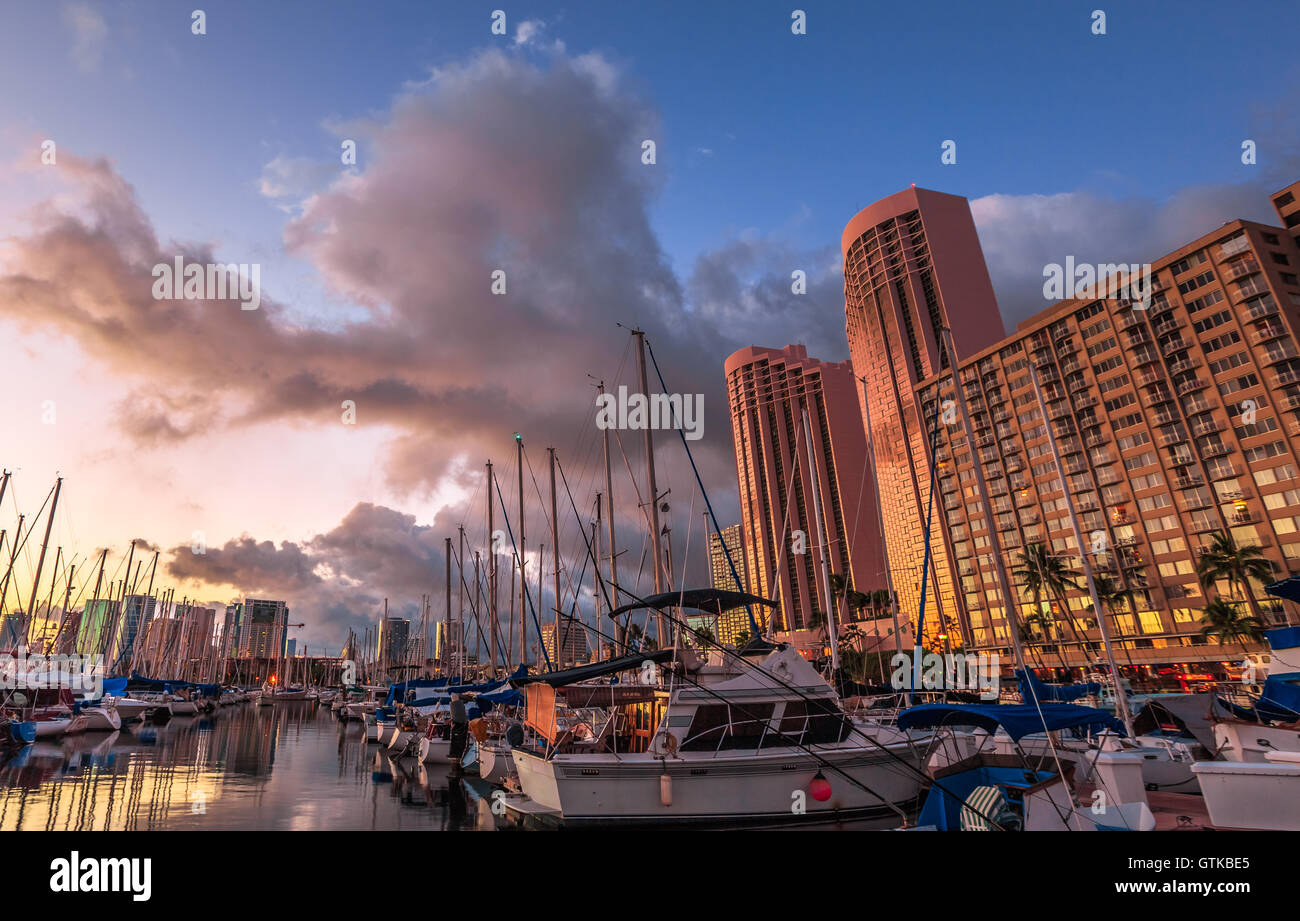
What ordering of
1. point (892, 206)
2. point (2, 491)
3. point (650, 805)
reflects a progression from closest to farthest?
point (650, 805)
point (2, 491)
point (892, 206)

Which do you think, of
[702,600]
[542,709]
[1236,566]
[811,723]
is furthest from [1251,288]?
[542,709]

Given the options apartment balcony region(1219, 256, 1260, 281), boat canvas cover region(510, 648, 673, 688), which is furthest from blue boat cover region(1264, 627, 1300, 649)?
apartment balcony region(1219, 256, 1260, 281)

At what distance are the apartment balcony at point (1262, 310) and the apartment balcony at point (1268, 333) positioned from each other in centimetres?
121

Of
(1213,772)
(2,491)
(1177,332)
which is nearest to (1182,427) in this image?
(1177,332)

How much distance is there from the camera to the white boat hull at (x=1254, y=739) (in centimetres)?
1594

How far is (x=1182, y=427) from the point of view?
7988 cm

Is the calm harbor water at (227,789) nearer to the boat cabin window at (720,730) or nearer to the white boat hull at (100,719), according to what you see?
the white boat hull at (100,719)

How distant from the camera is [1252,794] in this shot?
9430 millimetres

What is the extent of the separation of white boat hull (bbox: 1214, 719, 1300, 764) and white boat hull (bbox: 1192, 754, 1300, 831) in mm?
8762

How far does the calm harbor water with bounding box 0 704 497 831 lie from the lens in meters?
19.6

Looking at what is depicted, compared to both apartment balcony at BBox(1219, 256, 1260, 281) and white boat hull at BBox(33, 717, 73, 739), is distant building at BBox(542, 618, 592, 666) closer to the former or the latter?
white boat hull at BBox(33, 717, 73, 739)

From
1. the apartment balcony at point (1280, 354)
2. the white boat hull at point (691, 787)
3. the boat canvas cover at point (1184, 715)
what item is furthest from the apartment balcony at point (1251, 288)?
the white boat hull at point (691, 787)
